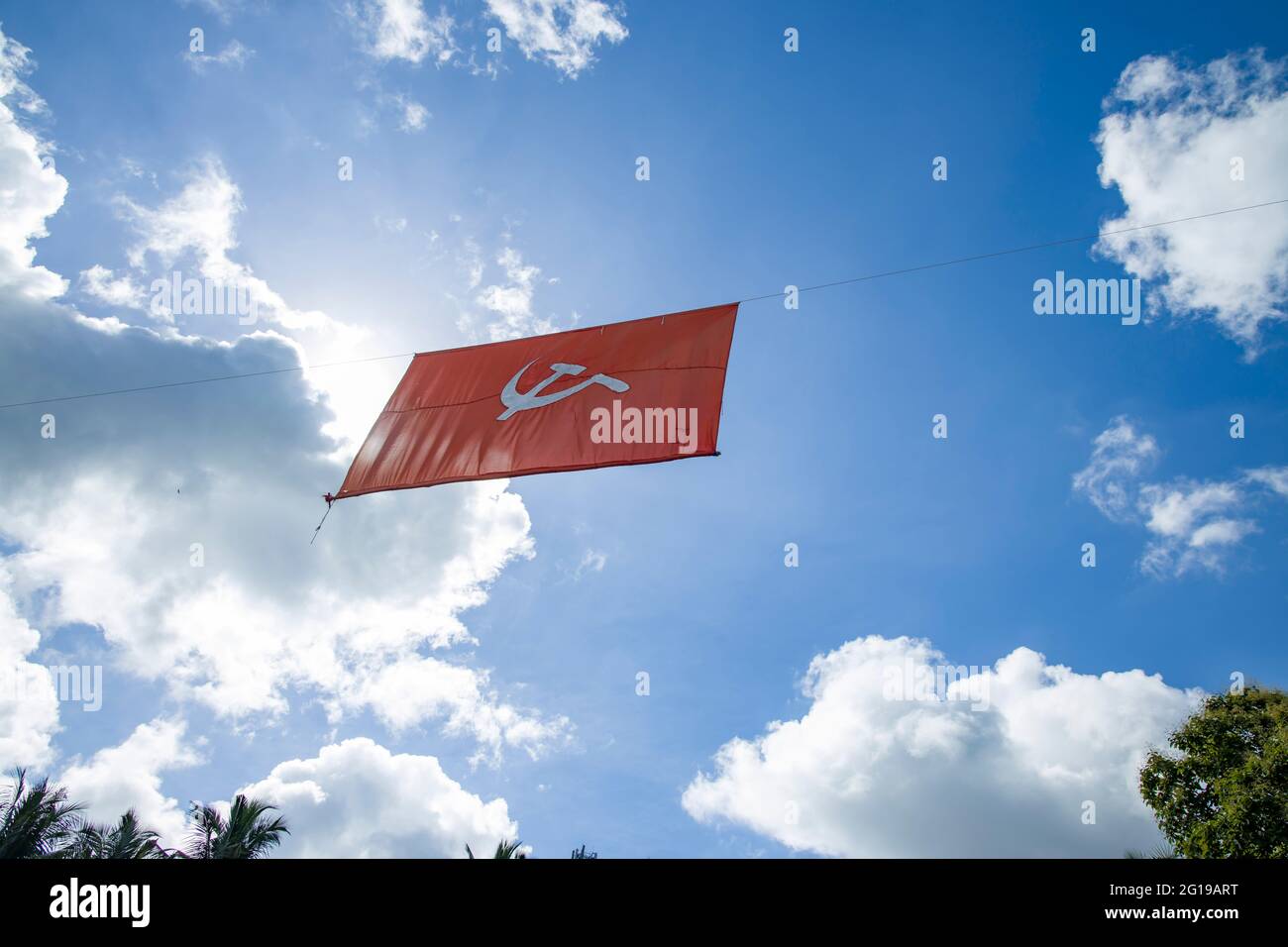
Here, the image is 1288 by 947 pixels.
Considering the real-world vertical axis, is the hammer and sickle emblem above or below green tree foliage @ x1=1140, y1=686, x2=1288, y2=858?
above

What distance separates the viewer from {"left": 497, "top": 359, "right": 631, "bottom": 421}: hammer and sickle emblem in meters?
10.1

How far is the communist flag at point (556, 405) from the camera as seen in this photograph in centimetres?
946

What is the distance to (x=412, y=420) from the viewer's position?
10.9 m

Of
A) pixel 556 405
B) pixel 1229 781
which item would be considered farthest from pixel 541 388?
pixel 1229 781

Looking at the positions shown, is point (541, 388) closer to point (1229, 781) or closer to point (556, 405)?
point (556, 405)

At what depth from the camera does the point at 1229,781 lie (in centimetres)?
2009

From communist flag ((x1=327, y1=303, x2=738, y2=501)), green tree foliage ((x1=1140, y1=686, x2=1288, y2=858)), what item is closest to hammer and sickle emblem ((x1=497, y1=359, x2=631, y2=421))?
communist flag ((x1=327, y1=303, x2=738, y2=501))

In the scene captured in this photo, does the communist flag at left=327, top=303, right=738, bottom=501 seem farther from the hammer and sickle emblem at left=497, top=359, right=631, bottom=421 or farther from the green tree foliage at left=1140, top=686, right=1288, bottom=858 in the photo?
the green tree foliage at left=1140, top=686, right=1288, bottom=858

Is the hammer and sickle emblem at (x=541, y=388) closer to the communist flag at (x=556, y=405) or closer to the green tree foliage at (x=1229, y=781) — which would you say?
the communist flag at (x=556, y=405)

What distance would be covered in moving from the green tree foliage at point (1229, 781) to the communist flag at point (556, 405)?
19492mm

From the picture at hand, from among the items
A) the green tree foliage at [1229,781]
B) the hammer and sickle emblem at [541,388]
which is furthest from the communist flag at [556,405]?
the green tree foliage at [1229,781]

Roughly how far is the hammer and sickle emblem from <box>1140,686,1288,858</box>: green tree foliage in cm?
2018
